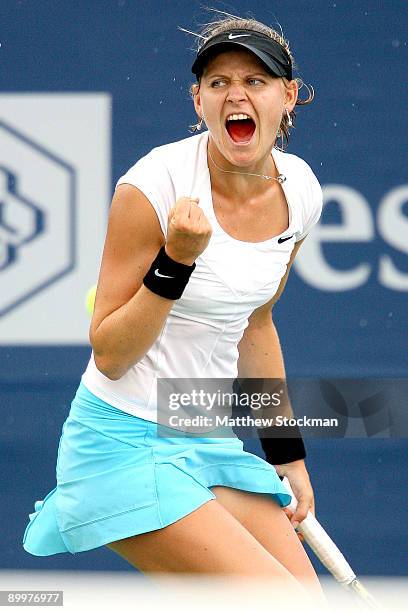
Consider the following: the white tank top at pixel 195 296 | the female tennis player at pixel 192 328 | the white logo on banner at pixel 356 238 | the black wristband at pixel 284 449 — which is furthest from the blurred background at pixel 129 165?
the white tank top at pixel 195 296

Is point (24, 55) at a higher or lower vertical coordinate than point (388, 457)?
higher

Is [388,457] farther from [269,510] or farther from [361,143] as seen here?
[269,510]

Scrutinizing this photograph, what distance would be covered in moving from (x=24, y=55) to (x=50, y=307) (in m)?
0.83

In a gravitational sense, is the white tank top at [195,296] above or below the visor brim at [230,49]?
below

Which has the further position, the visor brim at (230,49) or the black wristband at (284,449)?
the black wristband at (284,449)

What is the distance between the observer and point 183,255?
92.5 inches

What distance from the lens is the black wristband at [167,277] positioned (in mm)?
2346

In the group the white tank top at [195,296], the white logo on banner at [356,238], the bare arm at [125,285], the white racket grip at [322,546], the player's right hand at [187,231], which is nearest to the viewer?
the player's right hand at [187,231]

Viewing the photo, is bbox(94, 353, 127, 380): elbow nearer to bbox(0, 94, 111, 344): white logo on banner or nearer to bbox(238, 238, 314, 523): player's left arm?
bbox(238, 238, 314, 523): player's left arm

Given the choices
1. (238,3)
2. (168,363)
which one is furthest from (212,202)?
(238,3)

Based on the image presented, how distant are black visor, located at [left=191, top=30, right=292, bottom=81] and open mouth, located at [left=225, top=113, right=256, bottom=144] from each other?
0.11 metres

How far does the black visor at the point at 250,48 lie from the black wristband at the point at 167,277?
454 millimetres

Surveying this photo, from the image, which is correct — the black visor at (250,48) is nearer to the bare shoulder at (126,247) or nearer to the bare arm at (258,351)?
the bare shoulder at (126,247)

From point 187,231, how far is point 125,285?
234 mm
